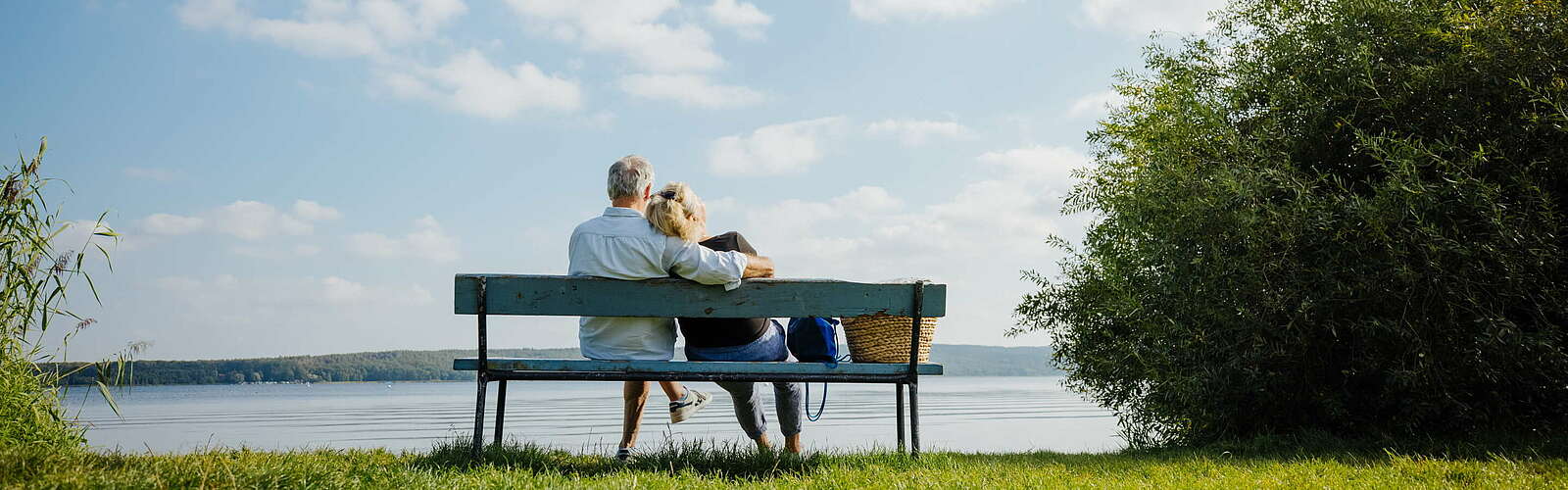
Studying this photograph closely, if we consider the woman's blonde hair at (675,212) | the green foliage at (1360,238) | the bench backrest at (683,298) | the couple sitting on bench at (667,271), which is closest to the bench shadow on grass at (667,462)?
the couple sitting on bench at (667,271)

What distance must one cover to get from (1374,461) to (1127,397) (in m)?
3.21

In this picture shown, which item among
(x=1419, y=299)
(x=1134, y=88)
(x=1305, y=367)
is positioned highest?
(x=1134, y=88)

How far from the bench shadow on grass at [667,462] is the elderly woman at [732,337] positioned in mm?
375

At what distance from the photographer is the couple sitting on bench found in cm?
498

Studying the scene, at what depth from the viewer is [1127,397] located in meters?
8.36

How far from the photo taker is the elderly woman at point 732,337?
16.7ft

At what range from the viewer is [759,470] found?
4.77 m

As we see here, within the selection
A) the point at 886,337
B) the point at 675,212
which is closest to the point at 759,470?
the point at 886,337

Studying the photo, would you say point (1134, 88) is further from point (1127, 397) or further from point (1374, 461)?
→ point (1374, 461)

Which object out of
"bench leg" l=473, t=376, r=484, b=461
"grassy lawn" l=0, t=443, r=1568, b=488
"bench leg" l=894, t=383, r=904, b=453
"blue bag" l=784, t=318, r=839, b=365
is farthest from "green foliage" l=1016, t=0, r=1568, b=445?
"bench leg" l=473, t=376, r=484, b=461

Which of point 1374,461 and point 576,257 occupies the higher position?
point 576,257

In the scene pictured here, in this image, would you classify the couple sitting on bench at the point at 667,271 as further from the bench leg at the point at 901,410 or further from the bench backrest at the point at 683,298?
the bench leg at the point at 901,410

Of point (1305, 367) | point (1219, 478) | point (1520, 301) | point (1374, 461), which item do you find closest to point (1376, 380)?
point (1305, 367)

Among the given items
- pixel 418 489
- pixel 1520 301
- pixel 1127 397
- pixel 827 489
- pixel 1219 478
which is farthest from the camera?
pixel 1127 397
